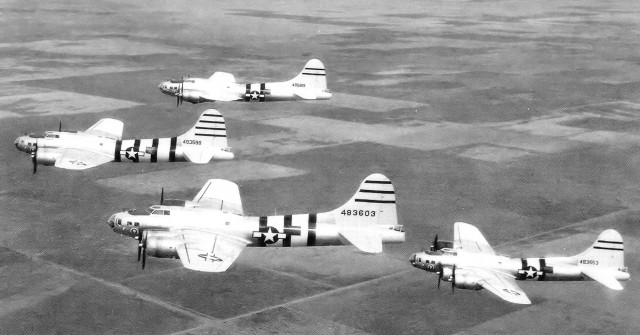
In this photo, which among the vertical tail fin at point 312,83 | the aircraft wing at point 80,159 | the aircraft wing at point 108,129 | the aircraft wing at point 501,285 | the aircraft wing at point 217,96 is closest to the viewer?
the aircraft wing at point 501,285

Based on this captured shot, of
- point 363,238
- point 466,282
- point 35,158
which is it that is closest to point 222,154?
point 35,158

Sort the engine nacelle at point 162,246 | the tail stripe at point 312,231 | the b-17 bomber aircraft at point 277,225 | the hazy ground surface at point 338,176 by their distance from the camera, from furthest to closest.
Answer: the tail stripe at point 312,231 → the b-17 bomber aircraft at point 277,225 → the engine nacelle at point 162,246 → the hazy ground surface at point 338,176

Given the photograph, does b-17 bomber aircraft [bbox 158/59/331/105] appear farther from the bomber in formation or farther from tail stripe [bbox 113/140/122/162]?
the bomber in formation

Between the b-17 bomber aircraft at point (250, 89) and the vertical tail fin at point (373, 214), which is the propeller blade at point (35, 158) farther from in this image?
the b-17 bomber aircraft at point (250, 89)

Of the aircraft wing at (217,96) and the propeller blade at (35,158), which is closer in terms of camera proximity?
the propeller blade at (35,158)

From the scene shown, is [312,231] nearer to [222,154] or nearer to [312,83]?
[222,154]

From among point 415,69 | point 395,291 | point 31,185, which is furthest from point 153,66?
point 395,291

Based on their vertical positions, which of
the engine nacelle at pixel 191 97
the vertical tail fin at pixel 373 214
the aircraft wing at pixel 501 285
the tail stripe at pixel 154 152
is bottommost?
the aircraft wing at pixel 501 285

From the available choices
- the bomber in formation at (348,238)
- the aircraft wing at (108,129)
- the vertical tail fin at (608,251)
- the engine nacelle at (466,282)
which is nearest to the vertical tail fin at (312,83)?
the aircraft wing at (108,129)

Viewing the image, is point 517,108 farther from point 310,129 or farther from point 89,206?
point 89,206
